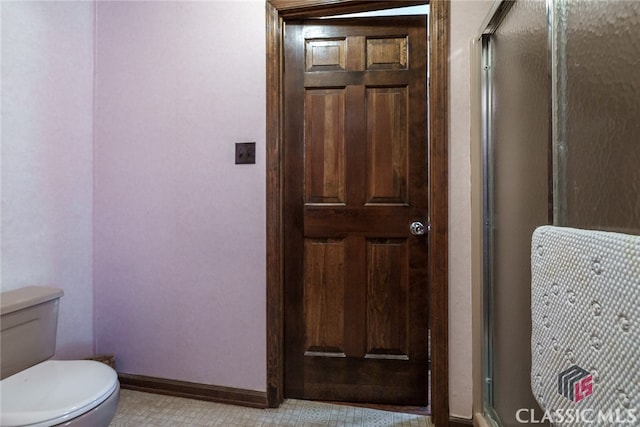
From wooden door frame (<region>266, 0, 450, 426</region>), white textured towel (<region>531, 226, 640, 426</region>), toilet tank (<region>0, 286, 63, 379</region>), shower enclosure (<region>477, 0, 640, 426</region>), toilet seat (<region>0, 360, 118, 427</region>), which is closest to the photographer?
Result: white textured towel (<region>531, 226, 640, 426</region>)

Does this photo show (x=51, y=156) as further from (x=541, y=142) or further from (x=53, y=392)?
(x=541, y=142)

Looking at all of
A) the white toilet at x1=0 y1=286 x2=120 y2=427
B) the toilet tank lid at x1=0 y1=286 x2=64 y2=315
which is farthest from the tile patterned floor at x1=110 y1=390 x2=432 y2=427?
the toilet tank lid at x1=0 y1=286 x2=64 y2=315

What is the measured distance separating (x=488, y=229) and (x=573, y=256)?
2.25ft

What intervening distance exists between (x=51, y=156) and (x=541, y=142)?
203 centimetres

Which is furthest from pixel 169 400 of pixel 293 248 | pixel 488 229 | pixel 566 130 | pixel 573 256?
pixel 566 130

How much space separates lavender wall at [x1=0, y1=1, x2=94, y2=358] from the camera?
145 cm

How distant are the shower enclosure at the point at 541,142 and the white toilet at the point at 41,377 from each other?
4.39ft

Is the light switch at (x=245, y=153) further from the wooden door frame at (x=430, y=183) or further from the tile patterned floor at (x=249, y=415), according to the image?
the tile patterned floor at (x=249, y=415)

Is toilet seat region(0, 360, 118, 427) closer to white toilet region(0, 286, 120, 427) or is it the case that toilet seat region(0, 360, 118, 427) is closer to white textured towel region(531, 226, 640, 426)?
white toilet region(0, 286, 120, 427)

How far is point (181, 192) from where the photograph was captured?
1725 millimetres

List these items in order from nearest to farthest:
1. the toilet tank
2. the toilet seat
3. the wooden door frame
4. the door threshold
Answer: the toilet seat → the toilet tank → the wooden door frame → the door threshold

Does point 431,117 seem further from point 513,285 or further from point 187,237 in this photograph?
point 187,237

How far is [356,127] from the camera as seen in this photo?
166cm

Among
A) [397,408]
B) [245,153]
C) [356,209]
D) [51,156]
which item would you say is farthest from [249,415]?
[51,156]
